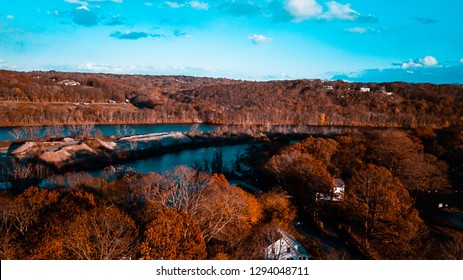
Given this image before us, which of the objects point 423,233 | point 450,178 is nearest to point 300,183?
point 423,233

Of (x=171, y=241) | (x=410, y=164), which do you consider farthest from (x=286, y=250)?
(x=410, y=164)

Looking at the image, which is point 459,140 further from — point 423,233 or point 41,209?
point 41,209

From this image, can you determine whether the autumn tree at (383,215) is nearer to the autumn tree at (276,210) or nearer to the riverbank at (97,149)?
the autumn tree at (276,210)

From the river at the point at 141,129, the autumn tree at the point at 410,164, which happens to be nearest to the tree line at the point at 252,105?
the river at the point at 141,129

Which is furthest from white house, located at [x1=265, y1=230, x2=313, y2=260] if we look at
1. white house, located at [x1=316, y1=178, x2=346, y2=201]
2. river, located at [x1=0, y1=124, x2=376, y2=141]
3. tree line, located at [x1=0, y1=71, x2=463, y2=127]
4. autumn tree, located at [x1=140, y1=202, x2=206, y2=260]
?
tree line, located at [x1=0, y1=71, x2=463, y2=127]

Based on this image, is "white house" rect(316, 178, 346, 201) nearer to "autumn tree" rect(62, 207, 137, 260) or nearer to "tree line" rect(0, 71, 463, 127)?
"autumn tree" rect(62, 207, 137, 260)

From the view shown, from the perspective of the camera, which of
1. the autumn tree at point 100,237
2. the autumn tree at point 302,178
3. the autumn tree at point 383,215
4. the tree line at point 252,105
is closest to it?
the autumn tree at point 100,237

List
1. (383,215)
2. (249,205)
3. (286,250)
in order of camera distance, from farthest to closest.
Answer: (249,205) → (383,215) → (286,250)

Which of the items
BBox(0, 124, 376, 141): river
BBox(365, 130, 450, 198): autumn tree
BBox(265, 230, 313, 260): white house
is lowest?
BBox(0, 124, 376, 141): river

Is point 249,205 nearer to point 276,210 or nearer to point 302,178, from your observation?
point 276,210

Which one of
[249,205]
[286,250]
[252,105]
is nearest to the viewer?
[286,250]
